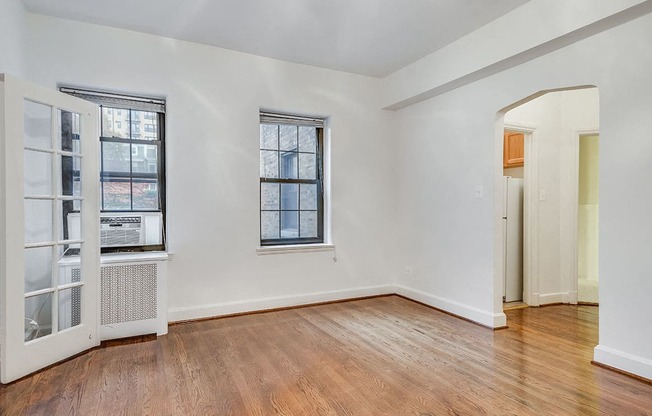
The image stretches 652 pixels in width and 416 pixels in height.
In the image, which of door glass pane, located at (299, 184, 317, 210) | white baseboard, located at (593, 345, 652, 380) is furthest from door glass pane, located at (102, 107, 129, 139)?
white baseboard, located at (593, 345, 652, 380)

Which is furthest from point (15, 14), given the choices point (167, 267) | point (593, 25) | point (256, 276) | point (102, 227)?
point (593, 25)

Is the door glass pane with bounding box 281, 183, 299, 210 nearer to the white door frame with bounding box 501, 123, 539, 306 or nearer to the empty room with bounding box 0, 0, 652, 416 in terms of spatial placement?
the empty room with bounding box 0, 0, 652, 416

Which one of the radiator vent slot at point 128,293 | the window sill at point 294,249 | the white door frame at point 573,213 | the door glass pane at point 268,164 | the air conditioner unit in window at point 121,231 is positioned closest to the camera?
the radiator vent slot at point 128,293

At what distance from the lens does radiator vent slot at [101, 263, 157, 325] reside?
2.98 metres

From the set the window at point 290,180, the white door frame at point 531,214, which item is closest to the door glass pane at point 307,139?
the window at point 290,180

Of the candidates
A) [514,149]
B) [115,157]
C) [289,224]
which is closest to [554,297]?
[514,149]

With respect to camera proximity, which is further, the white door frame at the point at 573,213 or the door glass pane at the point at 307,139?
the door glass pane at the point at 307,139

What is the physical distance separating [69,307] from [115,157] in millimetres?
1355

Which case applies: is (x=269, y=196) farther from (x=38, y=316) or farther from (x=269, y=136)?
(x=38, y=316)

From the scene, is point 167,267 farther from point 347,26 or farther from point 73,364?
point 347,26

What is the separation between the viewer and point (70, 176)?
279 cm

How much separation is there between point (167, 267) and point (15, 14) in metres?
2.24

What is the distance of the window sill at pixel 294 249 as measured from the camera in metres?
3.90

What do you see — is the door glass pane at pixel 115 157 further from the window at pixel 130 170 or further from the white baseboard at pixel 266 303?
the white baseboard at pixel 266 303
